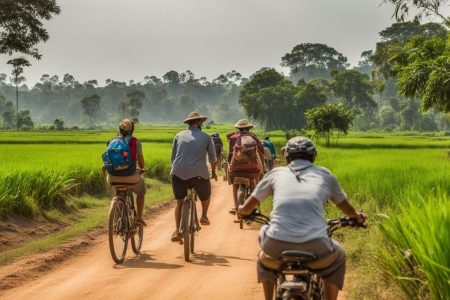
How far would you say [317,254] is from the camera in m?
3.81

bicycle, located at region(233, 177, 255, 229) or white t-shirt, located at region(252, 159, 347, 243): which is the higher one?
white t-shirt, located at region(252, 159, 347, 243)

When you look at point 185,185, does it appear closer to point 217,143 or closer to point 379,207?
point 379,207

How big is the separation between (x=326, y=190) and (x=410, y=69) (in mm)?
20215

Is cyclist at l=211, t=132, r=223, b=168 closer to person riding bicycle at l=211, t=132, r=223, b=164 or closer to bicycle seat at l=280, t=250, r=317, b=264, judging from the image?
person riding bicycle at l=211, t=132, r=223, b=164

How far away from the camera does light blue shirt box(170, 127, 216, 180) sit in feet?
26.0

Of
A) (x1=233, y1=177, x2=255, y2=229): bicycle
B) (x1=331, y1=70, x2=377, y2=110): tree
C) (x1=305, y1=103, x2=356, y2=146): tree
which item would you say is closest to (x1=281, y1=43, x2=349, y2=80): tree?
(x1=331, y1=70, x2=377, y2=110): tree

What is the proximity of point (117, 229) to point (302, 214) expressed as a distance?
4.50 metres

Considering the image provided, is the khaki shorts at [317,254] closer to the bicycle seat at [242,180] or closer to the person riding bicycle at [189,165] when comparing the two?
the person riding bicycle at [189,165]

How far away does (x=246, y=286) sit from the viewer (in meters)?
6.39

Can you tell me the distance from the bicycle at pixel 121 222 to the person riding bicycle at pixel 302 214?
12.3 feet

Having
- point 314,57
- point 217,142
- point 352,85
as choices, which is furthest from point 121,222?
point 314,57

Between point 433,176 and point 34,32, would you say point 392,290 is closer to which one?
point 433,176

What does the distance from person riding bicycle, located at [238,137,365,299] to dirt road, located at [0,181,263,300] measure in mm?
2149

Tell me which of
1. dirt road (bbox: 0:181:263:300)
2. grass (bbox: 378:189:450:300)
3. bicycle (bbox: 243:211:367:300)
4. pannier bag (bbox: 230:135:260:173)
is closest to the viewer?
bicycle (bbox: 243:211:367:300)
